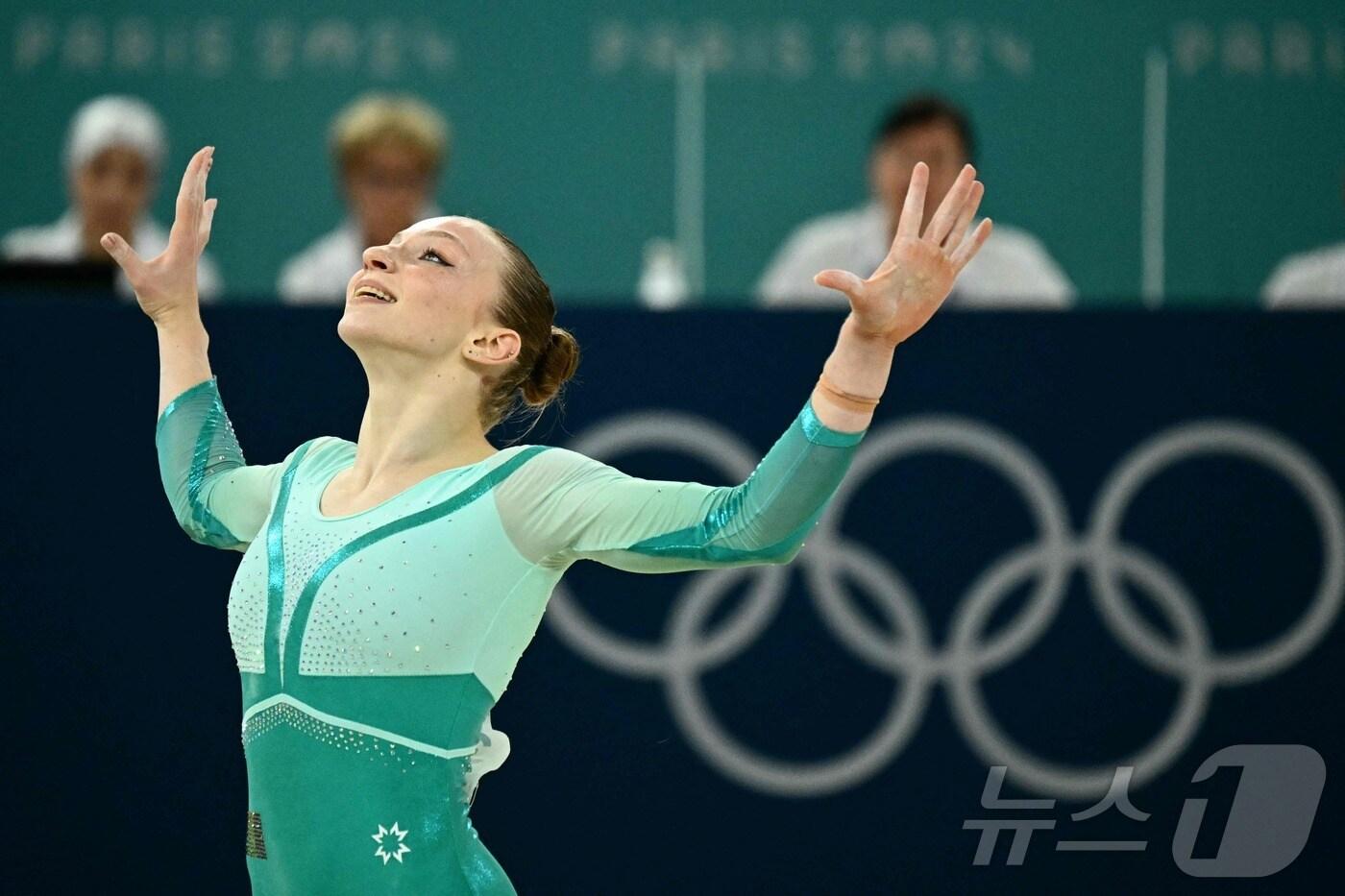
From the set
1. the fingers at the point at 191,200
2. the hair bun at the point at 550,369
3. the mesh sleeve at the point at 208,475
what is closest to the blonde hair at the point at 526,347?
the hair bun at the point at 550,369

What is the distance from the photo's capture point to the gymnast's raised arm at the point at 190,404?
317cm

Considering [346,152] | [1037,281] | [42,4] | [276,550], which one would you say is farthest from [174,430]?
[42,4]

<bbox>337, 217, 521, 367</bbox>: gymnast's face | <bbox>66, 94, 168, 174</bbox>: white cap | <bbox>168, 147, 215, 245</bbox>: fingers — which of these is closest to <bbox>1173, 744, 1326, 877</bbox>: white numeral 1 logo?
<bbox>337, 217, 521, 367</bbox>: gymnast's face

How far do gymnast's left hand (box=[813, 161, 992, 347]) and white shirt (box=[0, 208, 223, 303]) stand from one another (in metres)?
4.05

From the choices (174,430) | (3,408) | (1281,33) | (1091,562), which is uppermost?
(1281,33)

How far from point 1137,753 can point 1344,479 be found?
0.94 metres

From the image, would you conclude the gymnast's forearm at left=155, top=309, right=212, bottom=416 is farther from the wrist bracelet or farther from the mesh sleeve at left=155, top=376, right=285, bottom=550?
the wrist bracelet

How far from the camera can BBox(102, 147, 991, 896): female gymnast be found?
2680mm

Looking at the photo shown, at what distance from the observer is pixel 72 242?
6.96m

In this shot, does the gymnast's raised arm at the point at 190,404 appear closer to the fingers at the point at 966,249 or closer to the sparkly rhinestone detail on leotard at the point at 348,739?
the sparkly rhinestone detail on leotard at the point at 348,739

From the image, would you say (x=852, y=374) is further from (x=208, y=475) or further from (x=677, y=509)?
(x=208, y=475)

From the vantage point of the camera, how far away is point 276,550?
294cm

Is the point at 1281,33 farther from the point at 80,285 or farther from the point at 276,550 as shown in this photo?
the point at 276,550

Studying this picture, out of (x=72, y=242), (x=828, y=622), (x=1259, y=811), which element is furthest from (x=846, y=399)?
(x=72, y=242)
